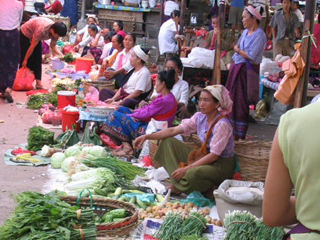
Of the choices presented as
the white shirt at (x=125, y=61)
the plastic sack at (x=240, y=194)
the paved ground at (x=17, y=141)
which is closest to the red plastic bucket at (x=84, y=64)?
the paved ground at (x=17, y=141)

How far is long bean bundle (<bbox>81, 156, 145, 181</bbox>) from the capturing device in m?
5.56

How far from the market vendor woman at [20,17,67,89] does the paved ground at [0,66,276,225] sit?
0.61m

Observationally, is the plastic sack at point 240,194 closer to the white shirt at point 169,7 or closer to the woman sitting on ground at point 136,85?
the woman sitting on ground at point 136,85

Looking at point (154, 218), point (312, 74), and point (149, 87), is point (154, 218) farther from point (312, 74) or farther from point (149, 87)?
point (312, 74)

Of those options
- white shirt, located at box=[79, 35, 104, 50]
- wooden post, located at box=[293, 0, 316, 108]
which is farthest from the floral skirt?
white shirt, located at box=[79, 35, 104, 50]

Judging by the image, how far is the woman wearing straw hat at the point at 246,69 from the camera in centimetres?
676

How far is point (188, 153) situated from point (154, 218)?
107 cm

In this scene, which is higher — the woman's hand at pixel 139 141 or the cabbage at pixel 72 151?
the woman's hand at pixel 139 141

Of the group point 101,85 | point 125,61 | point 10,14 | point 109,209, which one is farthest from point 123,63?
point 109,209

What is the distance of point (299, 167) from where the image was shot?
5.90 ft

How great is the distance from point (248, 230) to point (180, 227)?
53 centimetres

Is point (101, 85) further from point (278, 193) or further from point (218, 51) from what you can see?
point (278, 193)

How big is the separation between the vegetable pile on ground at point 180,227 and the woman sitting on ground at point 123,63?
4.71m

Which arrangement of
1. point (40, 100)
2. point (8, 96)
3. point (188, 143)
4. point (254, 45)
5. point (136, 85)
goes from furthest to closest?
point (8, 96) < point (40, 100) < point (136, 85) < point (254, 45) < point (188, 143)
